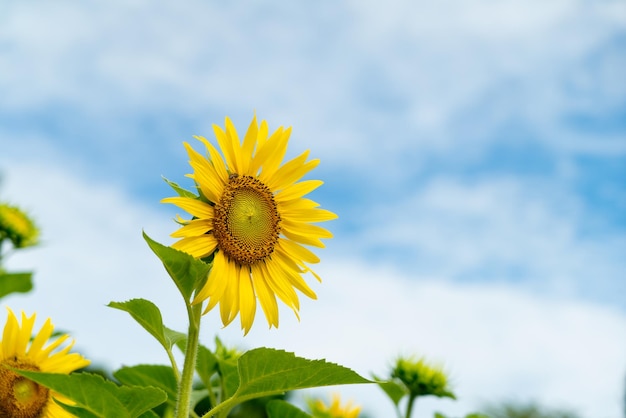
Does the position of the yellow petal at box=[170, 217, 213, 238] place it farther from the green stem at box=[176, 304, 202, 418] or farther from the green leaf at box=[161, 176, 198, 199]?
the green stem at box=[176, 304, 202, 418]

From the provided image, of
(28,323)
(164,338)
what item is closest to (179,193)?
(164,338)

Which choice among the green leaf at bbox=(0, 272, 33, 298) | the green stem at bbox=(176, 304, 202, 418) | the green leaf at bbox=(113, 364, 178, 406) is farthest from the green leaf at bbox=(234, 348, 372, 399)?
the green leaf at bbox=(0, 272, 33, 298)

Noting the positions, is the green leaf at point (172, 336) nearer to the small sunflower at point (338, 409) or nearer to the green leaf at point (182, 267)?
the green leaf at point (182, 267)

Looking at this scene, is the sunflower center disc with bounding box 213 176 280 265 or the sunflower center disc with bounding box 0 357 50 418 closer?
the sunflower center disc with bounding box 213 176 280 265

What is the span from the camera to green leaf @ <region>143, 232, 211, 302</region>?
→ 1520 mm

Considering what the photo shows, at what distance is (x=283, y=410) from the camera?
198cm

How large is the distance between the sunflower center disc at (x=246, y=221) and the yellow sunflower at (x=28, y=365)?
61 centimetres

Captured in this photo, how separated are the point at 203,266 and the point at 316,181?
0.52 metres

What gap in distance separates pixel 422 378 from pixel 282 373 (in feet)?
5.07

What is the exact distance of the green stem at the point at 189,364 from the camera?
1.60m

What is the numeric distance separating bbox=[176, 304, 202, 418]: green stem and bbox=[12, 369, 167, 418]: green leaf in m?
0.13

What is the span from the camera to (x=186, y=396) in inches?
63.2

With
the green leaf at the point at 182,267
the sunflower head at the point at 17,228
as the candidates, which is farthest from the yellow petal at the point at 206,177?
the sunflower head at the point at 17,228

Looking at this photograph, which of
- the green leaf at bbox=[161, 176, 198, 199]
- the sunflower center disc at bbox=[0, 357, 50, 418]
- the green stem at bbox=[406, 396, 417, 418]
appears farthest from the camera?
the green stem at bbox=[406, 396, 417, 418]
